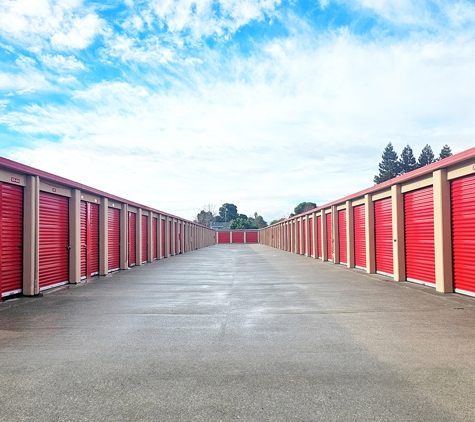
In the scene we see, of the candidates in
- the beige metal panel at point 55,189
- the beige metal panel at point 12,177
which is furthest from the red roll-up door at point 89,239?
the beige metal panel at point 12,177

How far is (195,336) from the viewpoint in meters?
5.95

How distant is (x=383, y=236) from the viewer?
47.4ft

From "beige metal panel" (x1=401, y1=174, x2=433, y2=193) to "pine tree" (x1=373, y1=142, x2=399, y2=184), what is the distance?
A: 2492 inches

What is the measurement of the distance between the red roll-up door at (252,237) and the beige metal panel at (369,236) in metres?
65.1

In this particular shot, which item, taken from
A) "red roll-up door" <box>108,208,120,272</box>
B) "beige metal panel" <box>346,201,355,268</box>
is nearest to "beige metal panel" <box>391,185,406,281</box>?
"beige metal panel" <box>346,201,355,268</box>

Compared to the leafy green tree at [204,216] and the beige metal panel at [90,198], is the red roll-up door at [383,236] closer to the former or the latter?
the beige metal panel at [90,198]

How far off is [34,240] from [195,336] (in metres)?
6.42

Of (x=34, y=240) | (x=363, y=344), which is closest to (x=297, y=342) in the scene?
(x=363, y=344)

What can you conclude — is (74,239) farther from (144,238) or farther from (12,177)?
(144,238)

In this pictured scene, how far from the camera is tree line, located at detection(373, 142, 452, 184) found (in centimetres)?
7038

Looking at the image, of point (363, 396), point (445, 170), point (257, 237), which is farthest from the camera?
point (257, 237)

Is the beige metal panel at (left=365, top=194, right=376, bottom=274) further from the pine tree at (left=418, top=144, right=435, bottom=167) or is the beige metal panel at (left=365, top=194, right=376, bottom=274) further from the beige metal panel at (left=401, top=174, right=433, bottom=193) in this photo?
the pine tree at (left=418, top=144, right=435, bottom=167)

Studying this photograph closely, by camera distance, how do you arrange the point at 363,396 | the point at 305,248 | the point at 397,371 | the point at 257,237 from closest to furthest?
the point at 363,396
the point at 397,371
the point at 305,248
the point at 257,237

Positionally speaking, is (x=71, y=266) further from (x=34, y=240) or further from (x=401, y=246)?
(x=401, y=246)
